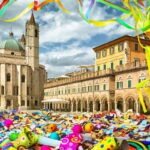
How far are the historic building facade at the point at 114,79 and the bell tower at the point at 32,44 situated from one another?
22.1 metres

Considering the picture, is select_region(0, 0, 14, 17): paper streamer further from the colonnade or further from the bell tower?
the bell tower

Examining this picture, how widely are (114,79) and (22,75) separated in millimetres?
31978

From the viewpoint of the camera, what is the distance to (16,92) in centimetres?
5984

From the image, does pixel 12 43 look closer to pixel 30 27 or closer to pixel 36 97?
pixel 30 27

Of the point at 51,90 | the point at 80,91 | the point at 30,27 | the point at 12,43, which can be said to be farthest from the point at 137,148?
the point at 12,43

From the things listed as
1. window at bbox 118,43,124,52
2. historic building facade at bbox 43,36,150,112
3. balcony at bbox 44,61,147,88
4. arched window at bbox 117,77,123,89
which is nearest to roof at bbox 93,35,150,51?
historic building facade at bbox 43,36,150,112

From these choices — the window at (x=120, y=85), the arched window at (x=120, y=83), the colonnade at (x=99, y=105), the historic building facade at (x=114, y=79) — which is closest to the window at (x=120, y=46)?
the historic building facade at (x=114, y=79)

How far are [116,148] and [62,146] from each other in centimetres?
139

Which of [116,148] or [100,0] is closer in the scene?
[100,0]

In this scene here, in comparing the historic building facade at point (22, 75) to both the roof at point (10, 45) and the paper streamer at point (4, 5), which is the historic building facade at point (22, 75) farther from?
the paper streamer at point (4, 5)

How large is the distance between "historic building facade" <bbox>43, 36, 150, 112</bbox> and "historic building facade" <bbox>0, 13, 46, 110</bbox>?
18.1 meters

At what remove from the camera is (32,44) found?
66.2 m

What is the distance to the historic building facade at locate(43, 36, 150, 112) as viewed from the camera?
30.5m

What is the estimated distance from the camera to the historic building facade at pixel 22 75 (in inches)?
2302
